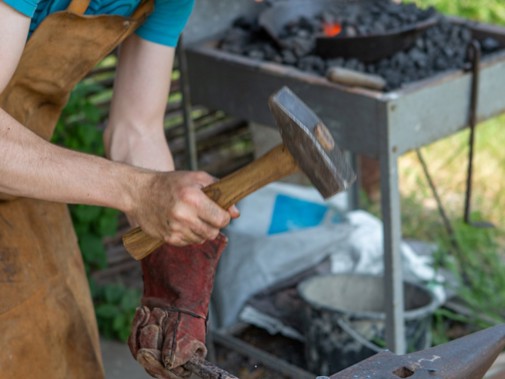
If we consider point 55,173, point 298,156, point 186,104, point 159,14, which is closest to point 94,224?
point 186,104

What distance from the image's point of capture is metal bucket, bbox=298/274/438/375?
3.47 metres

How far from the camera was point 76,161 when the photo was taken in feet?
5.84

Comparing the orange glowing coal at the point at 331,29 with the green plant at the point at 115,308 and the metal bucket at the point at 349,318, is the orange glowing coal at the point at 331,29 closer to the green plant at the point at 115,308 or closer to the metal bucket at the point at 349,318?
the metal bucket at the point at 349,318

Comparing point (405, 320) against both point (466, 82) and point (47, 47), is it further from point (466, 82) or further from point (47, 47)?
point (47, 47)

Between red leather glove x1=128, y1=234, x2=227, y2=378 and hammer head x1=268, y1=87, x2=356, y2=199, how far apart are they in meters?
0.48

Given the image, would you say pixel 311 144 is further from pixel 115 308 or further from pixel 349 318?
pixel 115 308

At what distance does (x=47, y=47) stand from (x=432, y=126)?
1.49 m

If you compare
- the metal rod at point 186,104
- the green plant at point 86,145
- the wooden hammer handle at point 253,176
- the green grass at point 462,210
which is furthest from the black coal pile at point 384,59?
the wooden hammer handle at point 253,176

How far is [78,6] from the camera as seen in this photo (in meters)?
1.97

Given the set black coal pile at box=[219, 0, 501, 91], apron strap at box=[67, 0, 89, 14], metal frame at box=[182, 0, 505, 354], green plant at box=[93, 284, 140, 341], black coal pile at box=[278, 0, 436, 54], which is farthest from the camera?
green plant at box=[93, 284, 140, 341]

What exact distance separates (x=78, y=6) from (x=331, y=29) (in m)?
1.73

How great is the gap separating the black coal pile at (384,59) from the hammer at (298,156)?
1362 mm

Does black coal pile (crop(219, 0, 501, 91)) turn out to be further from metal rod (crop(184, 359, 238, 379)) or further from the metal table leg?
metal rod (crop(184, 359, 238, 379))

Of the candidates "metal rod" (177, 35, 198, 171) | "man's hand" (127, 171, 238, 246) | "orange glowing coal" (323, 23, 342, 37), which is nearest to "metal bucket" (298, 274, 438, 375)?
"metal rod" (177, 35, 198, 171)
